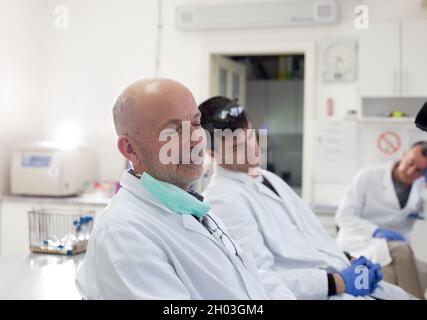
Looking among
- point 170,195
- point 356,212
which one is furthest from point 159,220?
Result: point 356,212

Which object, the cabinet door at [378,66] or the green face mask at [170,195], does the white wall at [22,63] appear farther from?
the cabinet door at [378,66]

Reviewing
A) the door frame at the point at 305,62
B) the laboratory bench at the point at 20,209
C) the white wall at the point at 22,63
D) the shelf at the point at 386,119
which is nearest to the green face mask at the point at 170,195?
the white wall at the point at 22,63

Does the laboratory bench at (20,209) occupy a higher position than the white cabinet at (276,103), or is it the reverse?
the white cabinet at (276,103)

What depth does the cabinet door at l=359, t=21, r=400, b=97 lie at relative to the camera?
2717mm

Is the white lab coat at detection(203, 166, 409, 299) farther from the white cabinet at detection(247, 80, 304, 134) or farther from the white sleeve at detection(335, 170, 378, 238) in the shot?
the white cabinet at detection(247, 80, 304, 134)

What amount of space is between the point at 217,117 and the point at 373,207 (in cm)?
133

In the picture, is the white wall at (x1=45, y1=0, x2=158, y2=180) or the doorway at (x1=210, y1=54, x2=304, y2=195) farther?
the doorway at (x1=210, y1=54, x2=304, y2=195)

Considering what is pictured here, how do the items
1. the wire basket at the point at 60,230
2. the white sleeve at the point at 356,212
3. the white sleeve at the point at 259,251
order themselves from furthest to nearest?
the white sleeve at the point at 356,212, the wire basket at the point at 60,230, the white sleeve at the point at 259,251

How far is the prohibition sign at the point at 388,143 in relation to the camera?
9.90ft

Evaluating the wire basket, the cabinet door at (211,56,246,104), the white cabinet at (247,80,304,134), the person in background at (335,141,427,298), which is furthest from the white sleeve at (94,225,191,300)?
the white cabinet at (247,80,304,134)

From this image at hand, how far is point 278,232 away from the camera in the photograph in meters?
1.39

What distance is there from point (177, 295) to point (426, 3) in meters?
0.86

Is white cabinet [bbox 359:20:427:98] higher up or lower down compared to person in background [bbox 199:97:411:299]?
higher up
